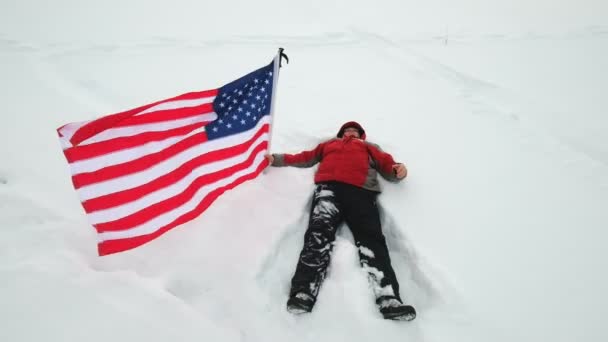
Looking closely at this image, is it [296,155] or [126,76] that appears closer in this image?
[296,155]

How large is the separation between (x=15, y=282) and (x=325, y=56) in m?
5.71

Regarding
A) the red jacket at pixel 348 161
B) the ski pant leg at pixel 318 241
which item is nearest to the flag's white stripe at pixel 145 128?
the red jacket at pixel 348 161

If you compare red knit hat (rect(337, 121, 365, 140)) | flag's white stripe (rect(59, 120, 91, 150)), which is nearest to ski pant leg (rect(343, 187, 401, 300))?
red knit hat (rect(337, 121, 365, 140))

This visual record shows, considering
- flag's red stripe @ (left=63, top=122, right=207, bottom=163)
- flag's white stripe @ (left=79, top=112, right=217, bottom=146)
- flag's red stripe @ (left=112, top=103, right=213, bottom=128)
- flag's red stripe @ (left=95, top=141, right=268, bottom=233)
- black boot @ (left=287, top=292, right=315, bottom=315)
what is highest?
flag's red stripe @ (left=112, top=103, right=213, bottom=128)

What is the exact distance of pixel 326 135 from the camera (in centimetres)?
406

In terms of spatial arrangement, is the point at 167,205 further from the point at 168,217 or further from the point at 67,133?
the point at 67,133

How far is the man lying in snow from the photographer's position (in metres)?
2.28

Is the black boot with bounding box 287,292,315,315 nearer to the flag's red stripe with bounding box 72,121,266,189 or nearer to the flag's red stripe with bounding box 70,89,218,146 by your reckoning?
the flag's red stripe with bounding box 72,121,266,189

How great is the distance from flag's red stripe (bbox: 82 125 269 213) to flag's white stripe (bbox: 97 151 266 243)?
7.2 inches

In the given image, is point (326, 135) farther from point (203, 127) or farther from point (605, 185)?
point (605, 185)

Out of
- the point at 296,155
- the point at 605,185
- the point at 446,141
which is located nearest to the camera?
the point at 605,185

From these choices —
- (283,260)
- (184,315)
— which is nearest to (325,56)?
(283,260)

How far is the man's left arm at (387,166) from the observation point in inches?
123

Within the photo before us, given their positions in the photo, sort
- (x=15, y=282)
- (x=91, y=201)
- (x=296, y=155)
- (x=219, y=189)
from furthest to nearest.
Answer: (x=296, y=155) → (x=219, y=189) → (x=91, y=201) → (x=15, y=282)
